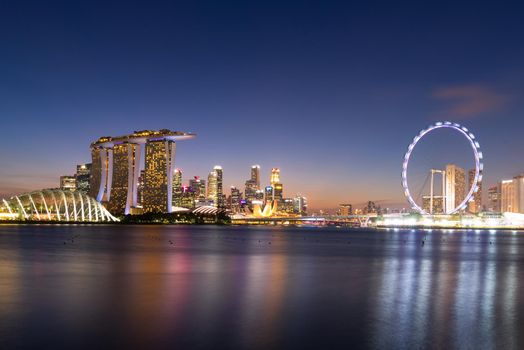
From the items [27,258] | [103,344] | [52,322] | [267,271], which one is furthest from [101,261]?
[103,344]

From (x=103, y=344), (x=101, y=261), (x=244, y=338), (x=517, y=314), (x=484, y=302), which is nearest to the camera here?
(x=103, y=344)

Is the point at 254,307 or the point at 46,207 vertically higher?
the point at 46,207

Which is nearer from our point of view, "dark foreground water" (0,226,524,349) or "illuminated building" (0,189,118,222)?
"dark foreground water" (0,226,524,349)

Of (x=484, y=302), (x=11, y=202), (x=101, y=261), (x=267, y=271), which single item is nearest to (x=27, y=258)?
(x=101, y=261)

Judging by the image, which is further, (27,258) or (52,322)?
(27,258)

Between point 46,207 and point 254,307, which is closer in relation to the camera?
point 254,307

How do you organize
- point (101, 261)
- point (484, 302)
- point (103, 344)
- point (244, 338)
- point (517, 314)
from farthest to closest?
point (101, 261) < point (484, 302) < point (517, 314) < point (244, 338) < point (103, 344)

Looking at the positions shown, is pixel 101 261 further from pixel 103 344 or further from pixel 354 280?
pixel 103 344

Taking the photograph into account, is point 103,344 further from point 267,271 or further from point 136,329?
point 267,271

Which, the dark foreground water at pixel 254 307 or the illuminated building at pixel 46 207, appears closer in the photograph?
the dark foreground water at pixel 254 307
